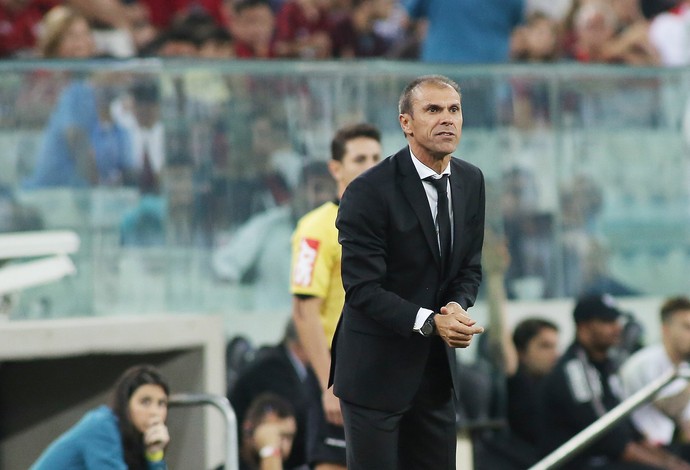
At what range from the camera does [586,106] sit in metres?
9.48

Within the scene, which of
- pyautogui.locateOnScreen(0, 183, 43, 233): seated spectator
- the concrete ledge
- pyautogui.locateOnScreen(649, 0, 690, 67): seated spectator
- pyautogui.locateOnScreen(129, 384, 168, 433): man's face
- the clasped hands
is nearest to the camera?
the clasped hands

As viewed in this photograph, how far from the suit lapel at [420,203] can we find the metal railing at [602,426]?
4005 millimetres

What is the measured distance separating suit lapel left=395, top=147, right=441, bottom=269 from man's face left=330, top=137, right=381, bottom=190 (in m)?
1.84

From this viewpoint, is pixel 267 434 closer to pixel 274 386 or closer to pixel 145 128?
pixel 274 386

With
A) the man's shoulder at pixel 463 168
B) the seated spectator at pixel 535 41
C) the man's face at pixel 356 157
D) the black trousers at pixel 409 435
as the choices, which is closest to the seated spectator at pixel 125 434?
the man's face at pixel 356 157

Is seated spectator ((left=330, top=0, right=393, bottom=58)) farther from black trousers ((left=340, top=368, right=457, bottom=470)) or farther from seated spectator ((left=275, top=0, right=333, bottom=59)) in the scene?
black trousers ((left=340, top=368, right=457, bottom=470))

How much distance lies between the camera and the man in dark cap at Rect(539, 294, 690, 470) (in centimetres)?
889

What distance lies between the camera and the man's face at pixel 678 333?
9125 mm

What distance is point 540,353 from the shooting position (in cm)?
911

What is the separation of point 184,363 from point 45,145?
4.73ft

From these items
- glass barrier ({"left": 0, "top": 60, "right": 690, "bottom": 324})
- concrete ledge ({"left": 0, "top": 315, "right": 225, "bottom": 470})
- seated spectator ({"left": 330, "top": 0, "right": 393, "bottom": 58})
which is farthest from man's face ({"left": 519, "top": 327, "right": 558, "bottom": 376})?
seated spectator ({"left": 330, "top": 0, "right": 393, "bottom": 58})

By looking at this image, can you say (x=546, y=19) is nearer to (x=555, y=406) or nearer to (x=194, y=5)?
(x=194, y=5)

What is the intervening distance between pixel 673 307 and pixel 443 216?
513 centimetres

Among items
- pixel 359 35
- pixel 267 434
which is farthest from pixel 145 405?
pixel 359 35
